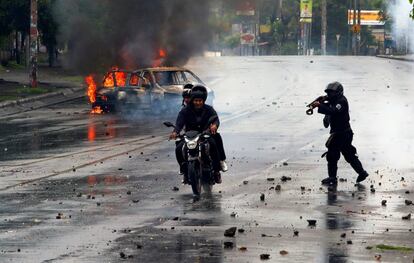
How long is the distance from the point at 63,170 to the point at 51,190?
117 inches

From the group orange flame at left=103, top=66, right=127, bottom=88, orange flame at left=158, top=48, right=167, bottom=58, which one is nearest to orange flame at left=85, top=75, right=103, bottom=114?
orange flame at left=103, top=66, right=127, bottom=88

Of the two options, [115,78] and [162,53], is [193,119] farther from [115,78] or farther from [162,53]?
[162,53]

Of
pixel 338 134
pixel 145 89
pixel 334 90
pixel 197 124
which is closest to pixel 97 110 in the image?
pixel 145 89

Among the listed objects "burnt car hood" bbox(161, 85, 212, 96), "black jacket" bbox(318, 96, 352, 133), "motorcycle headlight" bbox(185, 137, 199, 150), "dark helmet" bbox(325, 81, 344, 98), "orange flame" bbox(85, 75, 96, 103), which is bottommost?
"orange flame" bbox(85, 75, 96, 103)

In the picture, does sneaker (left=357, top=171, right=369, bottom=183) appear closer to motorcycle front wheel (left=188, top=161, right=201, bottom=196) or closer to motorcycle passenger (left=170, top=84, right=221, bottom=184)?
motorcycle passenger (left=170, top=84, right=221, bottom=184)

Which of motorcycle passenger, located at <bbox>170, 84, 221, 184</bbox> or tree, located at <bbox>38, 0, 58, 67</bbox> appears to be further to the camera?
tree, located at <bbox>38, 0, 58, 67</bbox>

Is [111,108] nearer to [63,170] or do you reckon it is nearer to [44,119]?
[44,119]

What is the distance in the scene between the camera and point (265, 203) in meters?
16.4

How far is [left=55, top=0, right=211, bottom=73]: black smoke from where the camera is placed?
4144 cm

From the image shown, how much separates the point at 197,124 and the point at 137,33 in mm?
23991

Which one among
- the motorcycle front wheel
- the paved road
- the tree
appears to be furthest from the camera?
the tree

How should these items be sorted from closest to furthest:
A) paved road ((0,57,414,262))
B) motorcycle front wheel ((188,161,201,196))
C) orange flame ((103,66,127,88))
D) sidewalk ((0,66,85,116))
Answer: paved road ((0,57,414,262)) < motorcycle front wheel ((188,161,201,196)) < orange flame ((103,66,127,88)) < sidewalk ((0,66,85,116))

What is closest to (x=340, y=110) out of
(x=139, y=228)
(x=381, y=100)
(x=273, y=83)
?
(x=139, y=228)

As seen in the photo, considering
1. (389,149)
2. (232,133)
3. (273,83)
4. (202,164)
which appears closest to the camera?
(202,164)
